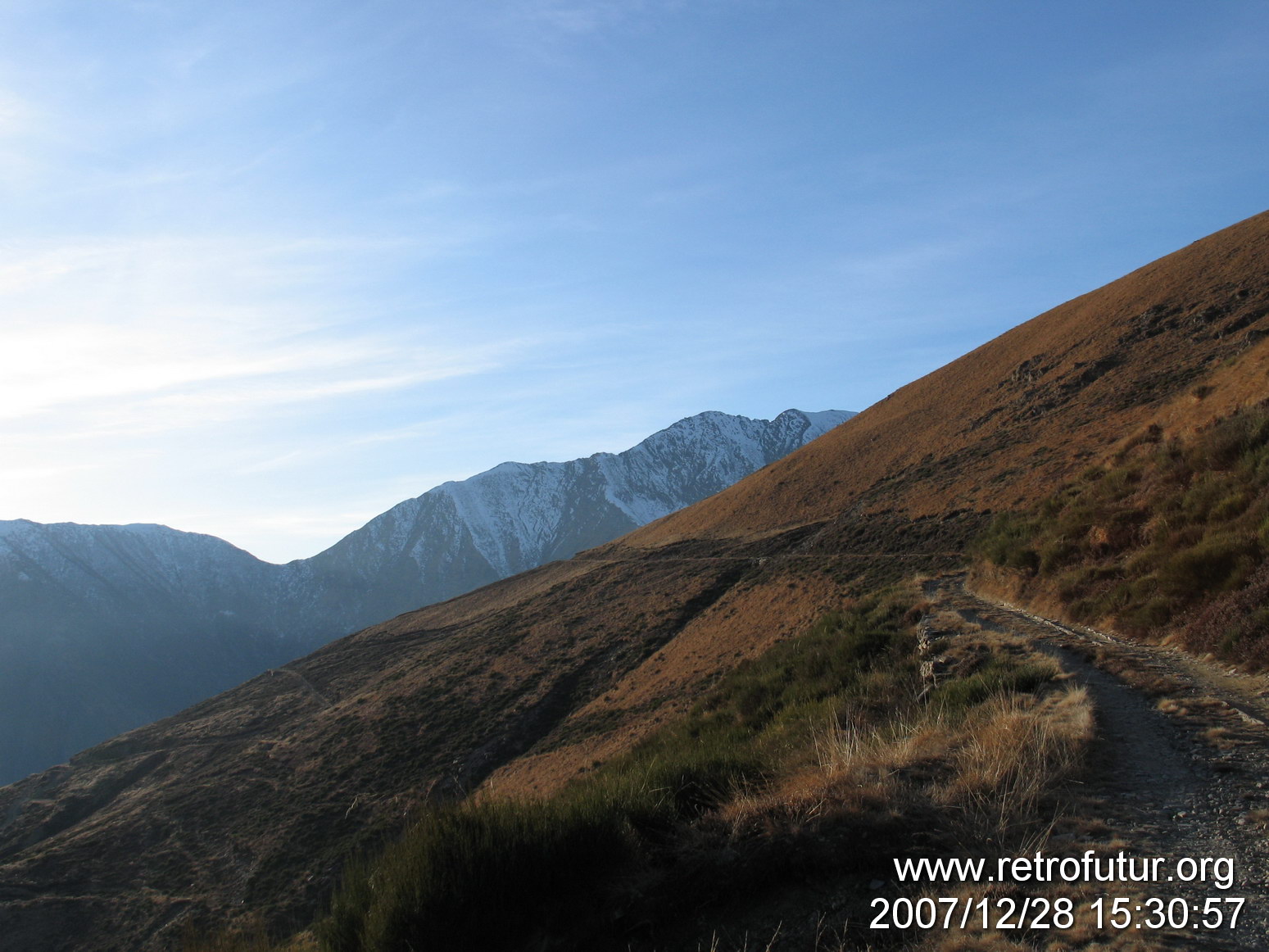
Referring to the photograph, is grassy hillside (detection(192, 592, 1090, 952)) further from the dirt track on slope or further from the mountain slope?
the mountain slope

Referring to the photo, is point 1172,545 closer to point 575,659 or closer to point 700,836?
point 700,836

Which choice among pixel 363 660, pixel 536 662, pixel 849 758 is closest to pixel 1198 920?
pixel 849 758

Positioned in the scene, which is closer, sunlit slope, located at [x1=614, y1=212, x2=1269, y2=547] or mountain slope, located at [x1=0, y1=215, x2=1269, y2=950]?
mountain slope, located at [x1=0, y1=215, x2=1269, y2=950]

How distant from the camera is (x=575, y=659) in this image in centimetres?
4062

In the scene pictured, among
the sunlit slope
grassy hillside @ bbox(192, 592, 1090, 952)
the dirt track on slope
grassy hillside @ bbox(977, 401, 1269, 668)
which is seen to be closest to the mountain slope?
the sunlit slope

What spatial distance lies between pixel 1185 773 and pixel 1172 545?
255 inches

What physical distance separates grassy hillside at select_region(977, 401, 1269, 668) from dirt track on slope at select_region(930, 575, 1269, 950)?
2.68ft

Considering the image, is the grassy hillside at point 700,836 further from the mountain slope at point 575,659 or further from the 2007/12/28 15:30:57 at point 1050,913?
the mountain slope at point 575,659

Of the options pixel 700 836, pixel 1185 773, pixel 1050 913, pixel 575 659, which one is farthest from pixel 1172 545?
pixel 575 659

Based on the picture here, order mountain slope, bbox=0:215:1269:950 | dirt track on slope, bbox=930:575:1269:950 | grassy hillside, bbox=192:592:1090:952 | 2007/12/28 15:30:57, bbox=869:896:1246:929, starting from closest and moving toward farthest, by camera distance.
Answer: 1. 2007/12/28 15:30:57, bbox=869:896:1246:929
2. dirt track on slope, bbox=930:575:1269:950
3. grassy hillside, bbox=192:592:1090:952
4. mountain slope, bbox=0:215:1269:950

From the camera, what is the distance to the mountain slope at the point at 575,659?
27094 mm

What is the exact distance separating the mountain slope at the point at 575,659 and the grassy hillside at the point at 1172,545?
3557 mm

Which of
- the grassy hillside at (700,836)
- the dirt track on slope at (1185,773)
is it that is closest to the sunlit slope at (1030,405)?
the dirt track on slope at (1185,773)

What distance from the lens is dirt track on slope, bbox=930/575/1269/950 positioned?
396 centimetres
